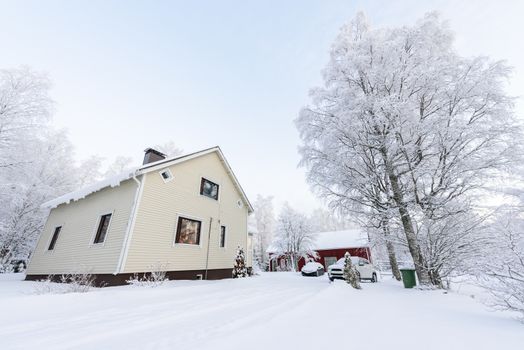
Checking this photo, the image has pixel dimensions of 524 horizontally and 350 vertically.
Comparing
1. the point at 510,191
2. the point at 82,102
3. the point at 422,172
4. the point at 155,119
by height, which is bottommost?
the point at 510,191

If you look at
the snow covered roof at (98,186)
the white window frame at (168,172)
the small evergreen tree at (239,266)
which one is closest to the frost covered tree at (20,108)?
the snow covered roof at (98,186)

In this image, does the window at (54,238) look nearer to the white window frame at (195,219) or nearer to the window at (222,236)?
the white window frame at (195,219)

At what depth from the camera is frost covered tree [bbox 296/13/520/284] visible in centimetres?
745

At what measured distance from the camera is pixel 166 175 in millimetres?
11023

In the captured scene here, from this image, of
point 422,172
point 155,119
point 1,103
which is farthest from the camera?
point 155,119

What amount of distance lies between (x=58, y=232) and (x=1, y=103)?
7.46 metres

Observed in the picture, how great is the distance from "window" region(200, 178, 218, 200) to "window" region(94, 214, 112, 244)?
185 inches

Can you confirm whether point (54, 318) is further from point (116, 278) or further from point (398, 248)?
point (398, 248)

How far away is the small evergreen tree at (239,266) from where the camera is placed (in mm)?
13548

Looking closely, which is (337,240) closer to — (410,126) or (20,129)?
(410,126)

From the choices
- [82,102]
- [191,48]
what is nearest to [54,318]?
[82,102]

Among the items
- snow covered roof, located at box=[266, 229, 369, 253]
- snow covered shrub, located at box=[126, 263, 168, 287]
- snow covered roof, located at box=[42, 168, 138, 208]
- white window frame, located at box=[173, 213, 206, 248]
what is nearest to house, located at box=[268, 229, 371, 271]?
snow covered roof, located at box=[266, 229, 369, 253]

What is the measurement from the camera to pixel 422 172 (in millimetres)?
7969

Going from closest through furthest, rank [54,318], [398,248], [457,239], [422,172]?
[54,318] → [457,239] → [422,172] → [398,248]
